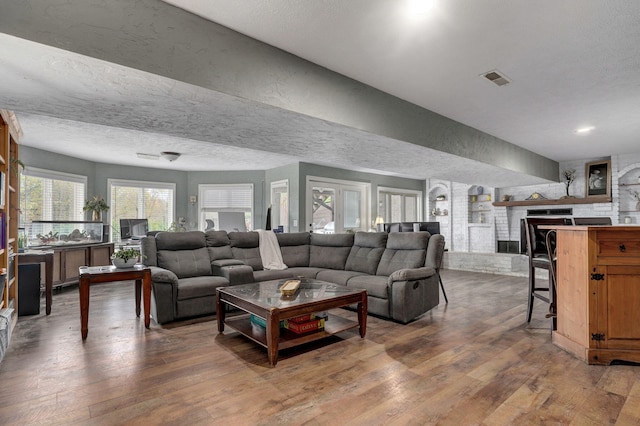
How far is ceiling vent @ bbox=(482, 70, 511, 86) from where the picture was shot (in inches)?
125

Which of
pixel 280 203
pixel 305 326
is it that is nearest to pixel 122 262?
pixel 305 326

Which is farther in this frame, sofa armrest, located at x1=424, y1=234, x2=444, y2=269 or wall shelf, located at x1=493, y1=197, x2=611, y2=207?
wall shelf, located at x1=493, y1=197, x2=611, y2=207

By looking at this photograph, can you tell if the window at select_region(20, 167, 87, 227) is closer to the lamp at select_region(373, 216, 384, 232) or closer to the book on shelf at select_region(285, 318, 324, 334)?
the book on shelf at select_region(285, 318, 324, 334)

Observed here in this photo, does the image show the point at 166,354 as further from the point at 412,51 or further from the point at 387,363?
the point at 412,51

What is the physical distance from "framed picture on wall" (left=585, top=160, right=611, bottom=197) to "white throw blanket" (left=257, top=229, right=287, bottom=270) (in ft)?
21.8

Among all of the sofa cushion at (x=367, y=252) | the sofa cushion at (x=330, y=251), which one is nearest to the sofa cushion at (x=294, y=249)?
the sofa cushion at (x=330, y=251)

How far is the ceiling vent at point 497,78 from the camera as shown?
317cm

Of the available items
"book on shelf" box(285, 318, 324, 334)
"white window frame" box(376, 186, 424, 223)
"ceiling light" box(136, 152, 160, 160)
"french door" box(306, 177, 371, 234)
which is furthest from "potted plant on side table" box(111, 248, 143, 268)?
"white window frame" box(376, 186, 424, 223)

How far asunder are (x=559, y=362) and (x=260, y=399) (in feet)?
7.54

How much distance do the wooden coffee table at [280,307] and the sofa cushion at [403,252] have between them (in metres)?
1.17

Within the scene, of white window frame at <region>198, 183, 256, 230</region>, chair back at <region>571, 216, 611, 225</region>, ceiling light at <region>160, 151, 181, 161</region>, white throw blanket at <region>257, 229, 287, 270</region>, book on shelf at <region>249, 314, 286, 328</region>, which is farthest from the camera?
white window frame at <region>198, 183, 256, 230</region>

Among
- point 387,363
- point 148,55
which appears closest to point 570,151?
point 387,363

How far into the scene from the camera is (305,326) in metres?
3.04

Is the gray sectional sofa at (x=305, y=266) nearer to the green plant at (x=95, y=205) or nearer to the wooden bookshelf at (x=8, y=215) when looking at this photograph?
the wooden bookshelf at (x=8, y=215)
